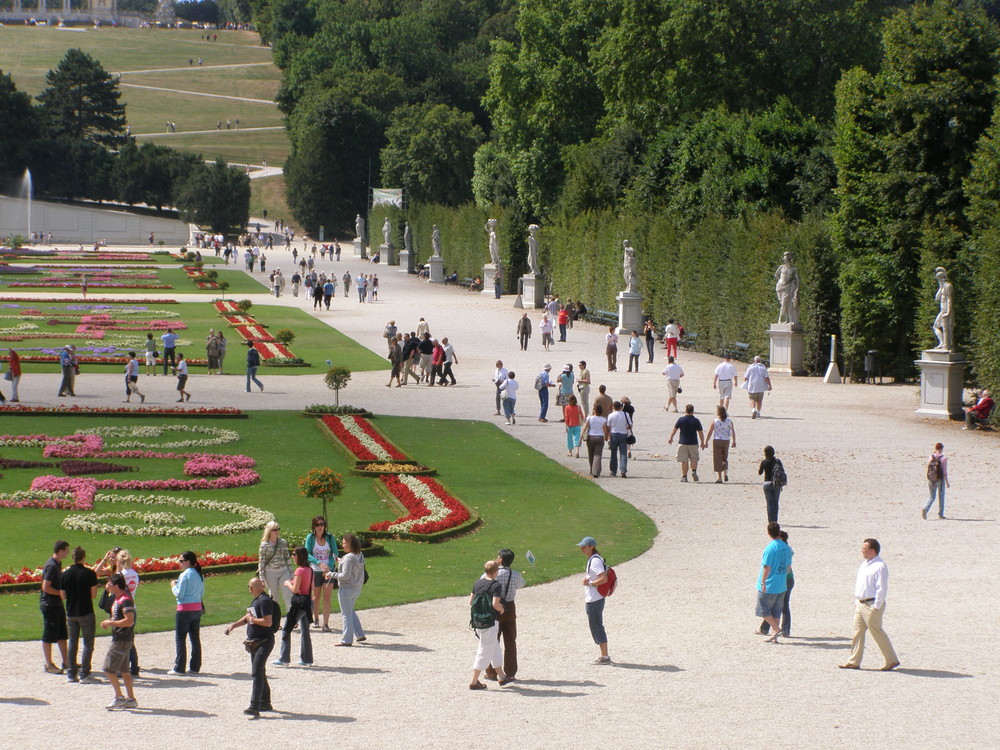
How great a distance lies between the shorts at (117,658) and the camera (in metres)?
12.0

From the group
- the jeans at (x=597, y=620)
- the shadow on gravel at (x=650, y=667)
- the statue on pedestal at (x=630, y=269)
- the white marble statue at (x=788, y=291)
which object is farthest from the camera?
the statue on pedestal at (x=630, y=269)

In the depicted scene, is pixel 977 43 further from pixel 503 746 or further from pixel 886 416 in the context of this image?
pixel 503 746

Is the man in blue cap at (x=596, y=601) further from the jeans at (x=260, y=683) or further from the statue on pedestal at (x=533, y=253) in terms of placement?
the statue on pedestal at (x=533, y=253)

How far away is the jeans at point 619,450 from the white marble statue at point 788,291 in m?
17.5

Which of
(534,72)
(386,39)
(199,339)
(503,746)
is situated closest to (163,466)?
(503,746)

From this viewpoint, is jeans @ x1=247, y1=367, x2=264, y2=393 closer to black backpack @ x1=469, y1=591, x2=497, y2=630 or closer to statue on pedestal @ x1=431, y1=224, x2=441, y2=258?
black backpack @ x1=469, y1=591, x2=497, y2=630

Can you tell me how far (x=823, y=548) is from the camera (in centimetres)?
1891

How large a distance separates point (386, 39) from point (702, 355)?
279ft

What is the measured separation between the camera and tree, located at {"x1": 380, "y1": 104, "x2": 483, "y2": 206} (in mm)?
106125

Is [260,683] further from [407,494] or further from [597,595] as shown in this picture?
[407,494]

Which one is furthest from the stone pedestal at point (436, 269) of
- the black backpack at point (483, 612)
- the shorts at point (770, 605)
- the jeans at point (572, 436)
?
the black backpack at point (483, 612)

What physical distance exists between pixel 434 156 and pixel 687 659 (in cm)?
9482

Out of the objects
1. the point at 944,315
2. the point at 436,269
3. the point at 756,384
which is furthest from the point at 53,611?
the point at 436,269

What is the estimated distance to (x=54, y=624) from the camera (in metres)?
13.0
